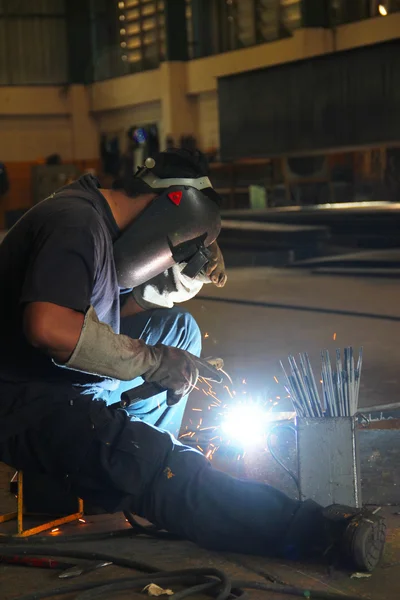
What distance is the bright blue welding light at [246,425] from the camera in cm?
341

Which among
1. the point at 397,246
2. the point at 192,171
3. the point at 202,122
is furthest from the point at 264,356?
the point at 202,122

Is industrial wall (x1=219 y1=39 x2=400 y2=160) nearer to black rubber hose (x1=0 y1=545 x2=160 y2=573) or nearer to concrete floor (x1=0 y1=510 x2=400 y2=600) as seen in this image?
concrete floor (x1=0 y1=510 x2=400 y2=600)

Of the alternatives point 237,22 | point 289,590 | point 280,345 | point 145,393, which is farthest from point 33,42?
point 289,590

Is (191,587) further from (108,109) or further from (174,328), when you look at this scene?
(108,109)

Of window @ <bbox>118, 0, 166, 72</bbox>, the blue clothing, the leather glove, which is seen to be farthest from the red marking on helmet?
window @ <bbox>118, 0, 166, 72</bbox>

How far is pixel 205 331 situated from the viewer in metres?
7.51

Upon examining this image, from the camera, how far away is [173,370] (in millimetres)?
2969

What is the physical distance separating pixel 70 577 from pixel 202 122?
2393cm

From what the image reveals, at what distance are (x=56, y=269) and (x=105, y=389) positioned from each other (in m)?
0.56

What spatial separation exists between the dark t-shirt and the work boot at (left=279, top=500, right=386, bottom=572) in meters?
0.75

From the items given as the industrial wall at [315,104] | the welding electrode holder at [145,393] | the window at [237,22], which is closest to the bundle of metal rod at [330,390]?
the welding electrode holder at [145,393]

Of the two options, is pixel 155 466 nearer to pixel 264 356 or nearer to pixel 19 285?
pixel 19 285

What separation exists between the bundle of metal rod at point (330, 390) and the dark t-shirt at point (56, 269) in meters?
0.59

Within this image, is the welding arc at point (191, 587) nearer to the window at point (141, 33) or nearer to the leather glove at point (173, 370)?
the leather glove at point (173, 370)
